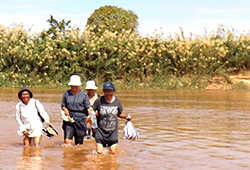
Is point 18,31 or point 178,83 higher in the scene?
point 18,31

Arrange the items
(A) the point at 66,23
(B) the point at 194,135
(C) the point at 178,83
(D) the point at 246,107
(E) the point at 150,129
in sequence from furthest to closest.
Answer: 1. (A) the point at 66,23
2. (C) the point at 178,83
3. (D) the point at 246,107
4. (E) the point at 150,129
5. (B) the point at 194,135

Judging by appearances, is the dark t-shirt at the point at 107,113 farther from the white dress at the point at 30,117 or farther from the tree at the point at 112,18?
the tree at the point at 112,18

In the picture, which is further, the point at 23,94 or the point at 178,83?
the point at 178,83

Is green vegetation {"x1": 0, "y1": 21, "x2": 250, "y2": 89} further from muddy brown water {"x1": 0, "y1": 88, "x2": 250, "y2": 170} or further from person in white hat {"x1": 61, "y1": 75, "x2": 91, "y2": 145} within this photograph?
person in white hat {"x1": 61, "y1": 75, "x2": 91, "y2": 145}

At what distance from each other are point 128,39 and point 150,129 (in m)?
18.0

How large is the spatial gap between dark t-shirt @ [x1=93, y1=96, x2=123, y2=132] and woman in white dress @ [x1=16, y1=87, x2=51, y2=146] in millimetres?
1211

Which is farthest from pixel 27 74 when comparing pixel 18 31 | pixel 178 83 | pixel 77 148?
pixel 77 148

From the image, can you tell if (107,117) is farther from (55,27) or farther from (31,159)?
(55,27)

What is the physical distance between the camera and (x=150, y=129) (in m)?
12.3

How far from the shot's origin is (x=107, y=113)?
28.2 feet

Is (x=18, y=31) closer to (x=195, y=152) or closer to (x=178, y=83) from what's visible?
(x=178, y=83)

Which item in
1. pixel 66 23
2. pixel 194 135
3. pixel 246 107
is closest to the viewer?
pixel 194 135

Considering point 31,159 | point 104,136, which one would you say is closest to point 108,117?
point 104,136

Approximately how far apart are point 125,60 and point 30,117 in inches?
791
